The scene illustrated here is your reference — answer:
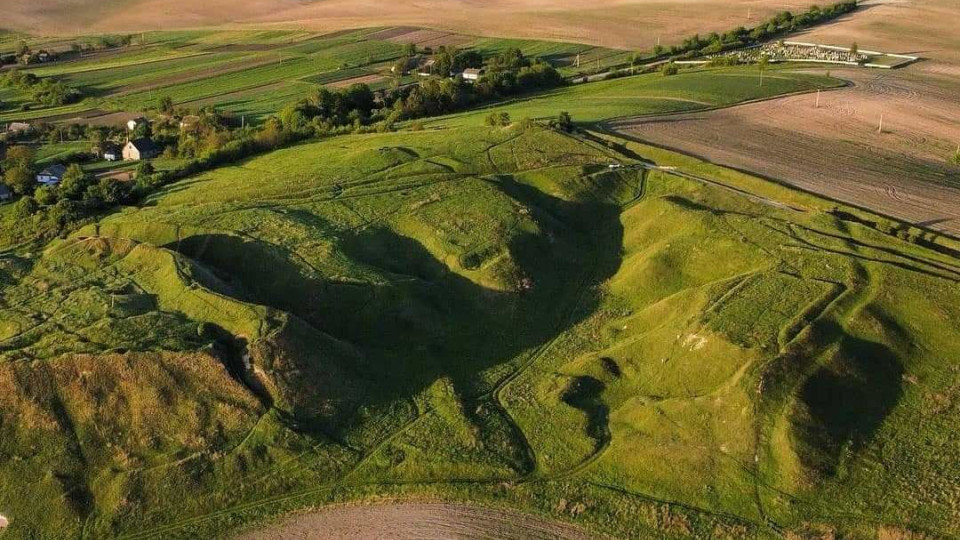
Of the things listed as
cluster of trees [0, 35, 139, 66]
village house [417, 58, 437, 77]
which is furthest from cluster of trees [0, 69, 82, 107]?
village house [417, 58, 437, 77]

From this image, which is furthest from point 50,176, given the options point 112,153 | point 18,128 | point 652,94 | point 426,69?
point 652,94

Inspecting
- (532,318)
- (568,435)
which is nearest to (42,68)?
(532,318)

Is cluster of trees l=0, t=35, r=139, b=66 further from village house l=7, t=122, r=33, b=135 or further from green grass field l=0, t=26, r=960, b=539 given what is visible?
green grass field l=0, t=26, r=960, b=539

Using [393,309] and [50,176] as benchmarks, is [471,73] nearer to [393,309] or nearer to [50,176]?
[50,176]

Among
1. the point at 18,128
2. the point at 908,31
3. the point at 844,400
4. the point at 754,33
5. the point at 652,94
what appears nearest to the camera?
the point at 844,400

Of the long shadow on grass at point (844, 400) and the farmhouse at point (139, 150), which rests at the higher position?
the farmhouse at point (139, 150)

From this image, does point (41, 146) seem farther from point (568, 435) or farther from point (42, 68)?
point (568, 435)

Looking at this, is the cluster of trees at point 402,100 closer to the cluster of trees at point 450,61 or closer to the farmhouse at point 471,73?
the farmhouse at point 471,73

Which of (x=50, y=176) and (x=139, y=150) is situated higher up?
(x=139, y=150)

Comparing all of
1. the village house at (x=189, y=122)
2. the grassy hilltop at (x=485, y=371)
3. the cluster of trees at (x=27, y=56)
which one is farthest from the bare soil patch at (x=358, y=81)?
the grassy hilltop at (x=485, y=371)
